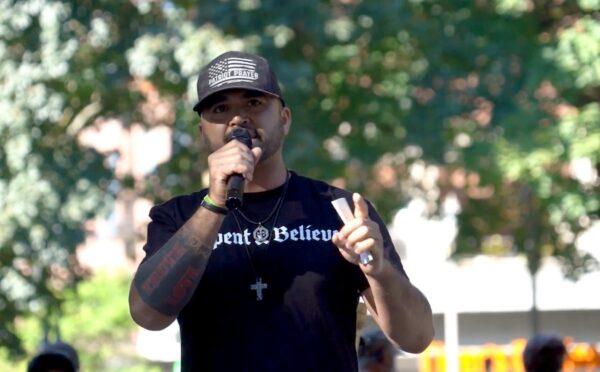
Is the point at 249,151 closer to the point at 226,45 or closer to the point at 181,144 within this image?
the point at 226,45

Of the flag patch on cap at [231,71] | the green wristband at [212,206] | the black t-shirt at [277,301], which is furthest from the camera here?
the flag patch on cap at [231,71]

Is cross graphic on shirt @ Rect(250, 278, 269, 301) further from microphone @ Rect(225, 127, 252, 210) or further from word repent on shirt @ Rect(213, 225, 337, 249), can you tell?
microphone @ Rect(225, 127, 252, 210)

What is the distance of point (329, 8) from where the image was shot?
1888 centimetres

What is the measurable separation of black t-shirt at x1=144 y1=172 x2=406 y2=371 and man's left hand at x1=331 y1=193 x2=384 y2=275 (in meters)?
0.18

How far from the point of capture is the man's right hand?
11.6ft

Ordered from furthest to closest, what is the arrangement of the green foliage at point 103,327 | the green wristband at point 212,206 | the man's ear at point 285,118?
the green foliage at point 103,327, the man's ear at point 285,118, the green wristband at point 212,206

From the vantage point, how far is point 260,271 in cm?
382

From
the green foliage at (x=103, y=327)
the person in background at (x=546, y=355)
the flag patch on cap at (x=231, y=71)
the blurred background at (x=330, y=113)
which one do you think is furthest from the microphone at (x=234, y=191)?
the green foliage at (x=103, y=327)

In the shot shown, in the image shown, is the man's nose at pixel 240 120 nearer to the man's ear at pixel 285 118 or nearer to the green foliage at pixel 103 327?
the man's ear at pixel 285 118

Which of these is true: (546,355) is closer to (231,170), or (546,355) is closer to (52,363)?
(52,363)

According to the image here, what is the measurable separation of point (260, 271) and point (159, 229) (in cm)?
31

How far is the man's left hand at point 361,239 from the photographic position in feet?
11.7

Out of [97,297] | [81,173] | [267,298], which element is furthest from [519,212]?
[267,298]

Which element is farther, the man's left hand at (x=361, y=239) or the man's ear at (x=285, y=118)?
the man's ear at (x=285, y=118)
